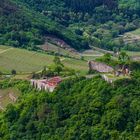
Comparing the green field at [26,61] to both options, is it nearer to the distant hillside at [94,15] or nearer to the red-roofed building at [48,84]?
the red-roofed building at [48,84]

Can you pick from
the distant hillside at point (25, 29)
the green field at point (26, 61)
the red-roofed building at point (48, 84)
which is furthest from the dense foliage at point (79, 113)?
the distant hillside at point (25, 29)

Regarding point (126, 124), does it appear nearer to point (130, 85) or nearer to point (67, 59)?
point (130, 85)

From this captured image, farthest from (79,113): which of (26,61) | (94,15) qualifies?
(94,15)

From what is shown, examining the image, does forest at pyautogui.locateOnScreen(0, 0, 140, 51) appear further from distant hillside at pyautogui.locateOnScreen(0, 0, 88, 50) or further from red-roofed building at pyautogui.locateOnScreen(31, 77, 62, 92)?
red-roofed building at pyautogui.locateOnScreen(31, 77, 62, 92)

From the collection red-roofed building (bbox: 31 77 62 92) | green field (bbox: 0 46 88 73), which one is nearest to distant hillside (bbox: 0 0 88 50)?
green field (bbox: 0 46 88 73)

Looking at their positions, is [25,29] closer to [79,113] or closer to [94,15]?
[94,15]

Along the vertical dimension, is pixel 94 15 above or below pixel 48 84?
above
